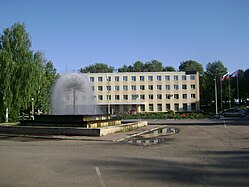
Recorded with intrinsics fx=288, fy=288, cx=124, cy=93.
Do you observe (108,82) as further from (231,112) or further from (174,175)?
(174,175)

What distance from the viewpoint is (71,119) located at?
21344mm

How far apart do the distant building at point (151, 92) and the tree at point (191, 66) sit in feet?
125

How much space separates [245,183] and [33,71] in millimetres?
33836

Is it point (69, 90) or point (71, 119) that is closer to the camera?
point (71, 119)

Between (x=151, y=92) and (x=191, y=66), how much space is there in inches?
1962

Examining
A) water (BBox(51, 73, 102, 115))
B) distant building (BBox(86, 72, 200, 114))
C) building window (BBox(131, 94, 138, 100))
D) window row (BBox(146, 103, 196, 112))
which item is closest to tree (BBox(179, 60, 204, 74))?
distant building (BBox(86, 72, 200, 114))

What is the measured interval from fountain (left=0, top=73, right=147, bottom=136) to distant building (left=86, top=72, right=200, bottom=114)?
185 ft

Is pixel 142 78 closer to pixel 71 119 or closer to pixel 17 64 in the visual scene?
pixel 17 64

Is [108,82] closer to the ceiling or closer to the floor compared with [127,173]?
closer to the ceiling

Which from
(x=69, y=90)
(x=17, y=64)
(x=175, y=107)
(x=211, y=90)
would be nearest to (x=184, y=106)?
(x=175, y=107)

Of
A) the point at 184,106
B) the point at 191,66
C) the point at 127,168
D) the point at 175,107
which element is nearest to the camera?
the point at 127,168

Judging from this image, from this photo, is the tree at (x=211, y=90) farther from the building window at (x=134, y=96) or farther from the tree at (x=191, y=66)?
the building window at (x=134, y=96)

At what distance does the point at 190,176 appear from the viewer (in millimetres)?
7344

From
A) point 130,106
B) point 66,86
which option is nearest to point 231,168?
point 66,86
